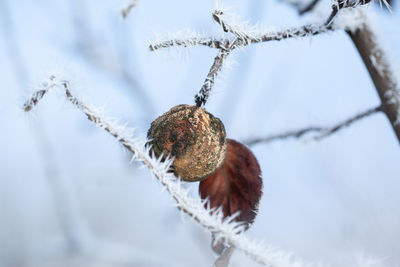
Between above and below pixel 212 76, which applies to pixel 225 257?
below

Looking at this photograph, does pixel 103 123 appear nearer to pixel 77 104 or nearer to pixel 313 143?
pixel 77 104

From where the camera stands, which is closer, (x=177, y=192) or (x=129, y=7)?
(x=177, y=192)

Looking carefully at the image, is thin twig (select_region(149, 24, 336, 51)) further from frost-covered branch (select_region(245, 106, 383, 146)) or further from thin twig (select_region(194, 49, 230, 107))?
frost-covered branch (select_region(245, 106, 383, 146))

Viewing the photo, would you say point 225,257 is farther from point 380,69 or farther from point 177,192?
point 380,69

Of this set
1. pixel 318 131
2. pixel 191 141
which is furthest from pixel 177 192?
pixel 318 131
